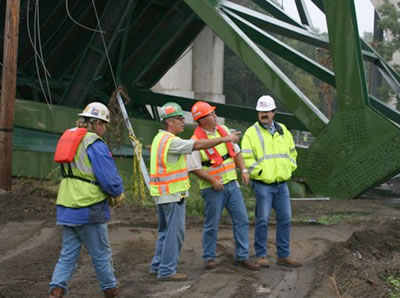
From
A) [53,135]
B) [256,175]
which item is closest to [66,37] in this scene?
[53,135]

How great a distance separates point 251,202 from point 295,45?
8894cm

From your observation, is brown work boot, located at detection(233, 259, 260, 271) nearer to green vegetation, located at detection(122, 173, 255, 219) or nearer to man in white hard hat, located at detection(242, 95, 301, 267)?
man in white hard hat, located at detection(242, 95, 301, 267)

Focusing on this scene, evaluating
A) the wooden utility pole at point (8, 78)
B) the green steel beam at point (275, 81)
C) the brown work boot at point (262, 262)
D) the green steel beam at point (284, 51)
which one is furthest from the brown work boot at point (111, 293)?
the green steel beam at point (284, 51)

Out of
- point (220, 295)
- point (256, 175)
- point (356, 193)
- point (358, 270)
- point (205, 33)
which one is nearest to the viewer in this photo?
point (220, 295)

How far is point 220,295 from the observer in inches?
248

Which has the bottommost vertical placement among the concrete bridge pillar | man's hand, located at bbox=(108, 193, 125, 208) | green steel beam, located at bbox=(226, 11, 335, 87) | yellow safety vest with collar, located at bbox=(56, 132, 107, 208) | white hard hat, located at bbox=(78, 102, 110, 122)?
man's hand, located at bbox=(108, 193, 125, 208)

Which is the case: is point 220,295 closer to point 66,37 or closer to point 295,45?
point 66,37

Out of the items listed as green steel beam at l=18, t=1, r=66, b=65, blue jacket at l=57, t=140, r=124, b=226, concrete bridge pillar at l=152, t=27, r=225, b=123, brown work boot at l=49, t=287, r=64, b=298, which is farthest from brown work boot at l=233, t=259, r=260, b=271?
concrete bridge pillar at l=152, t=27, r=225, b=123

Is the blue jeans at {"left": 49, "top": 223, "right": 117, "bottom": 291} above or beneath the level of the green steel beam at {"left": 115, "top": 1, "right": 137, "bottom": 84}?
beneath

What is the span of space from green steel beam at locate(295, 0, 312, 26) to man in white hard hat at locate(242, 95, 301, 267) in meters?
8.46

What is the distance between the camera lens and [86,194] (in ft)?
18.9

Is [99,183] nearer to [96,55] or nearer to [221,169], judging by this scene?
[221,169]

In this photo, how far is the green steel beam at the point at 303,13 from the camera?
51.0ft

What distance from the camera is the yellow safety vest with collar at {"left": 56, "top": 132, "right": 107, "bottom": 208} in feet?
18.9
